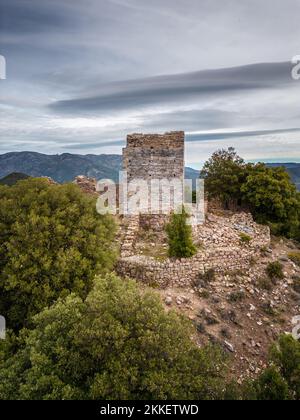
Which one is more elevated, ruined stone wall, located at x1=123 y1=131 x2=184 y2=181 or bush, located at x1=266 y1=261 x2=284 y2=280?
ruined stone wall, located at x1=123 y1=131 x2=184 y2=181

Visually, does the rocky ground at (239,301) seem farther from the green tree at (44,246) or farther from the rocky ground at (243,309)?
the green tree at (44,246)

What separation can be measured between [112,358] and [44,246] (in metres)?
6.64

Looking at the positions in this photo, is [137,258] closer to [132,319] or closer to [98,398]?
[132,319]

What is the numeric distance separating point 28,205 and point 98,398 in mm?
9281

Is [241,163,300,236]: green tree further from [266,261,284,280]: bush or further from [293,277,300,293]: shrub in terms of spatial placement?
[293,277,300,293]: shrub

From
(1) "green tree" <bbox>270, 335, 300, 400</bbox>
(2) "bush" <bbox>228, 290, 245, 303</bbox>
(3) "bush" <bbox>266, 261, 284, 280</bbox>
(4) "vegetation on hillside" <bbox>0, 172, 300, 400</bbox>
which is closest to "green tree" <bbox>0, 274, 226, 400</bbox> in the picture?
(4) "vegetation on hillside" <bbox>0, 172, 300, 400</bbox>

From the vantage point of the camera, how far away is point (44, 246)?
13.2 m

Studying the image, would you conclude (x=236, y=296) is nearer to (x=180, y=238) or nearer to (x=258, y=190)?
(x=180, y=238)

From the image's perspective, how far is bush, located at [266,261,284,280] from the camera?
1903 centimetres

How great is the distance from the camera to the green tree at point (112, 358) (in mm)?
7953

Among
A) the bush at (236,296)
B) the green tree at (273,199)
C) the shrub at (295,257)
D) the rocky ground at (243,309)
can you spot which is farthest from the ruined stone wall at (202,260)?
the green tree at (273,199)

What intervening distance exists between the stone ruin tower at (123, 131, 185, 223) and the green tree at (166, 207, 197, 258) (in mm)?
4879

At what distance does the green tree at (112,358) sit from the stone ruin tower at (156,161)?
13.1 metres
